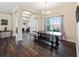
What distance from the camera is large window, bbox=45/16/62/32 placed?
507cm

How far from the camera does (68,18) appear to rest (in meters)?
4.88

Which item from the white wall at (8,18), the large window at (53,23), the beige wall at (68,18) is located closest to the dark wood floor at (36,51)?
the beige wall at (68,18)

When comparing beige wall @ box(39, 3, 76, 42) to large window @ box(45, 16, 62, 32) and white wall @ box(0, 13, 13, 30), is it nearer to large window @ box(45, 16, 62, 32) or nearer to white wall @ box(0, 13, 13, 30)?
large window @ box(45, 16, 62, 32)

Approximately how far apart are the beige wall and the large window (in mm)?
252

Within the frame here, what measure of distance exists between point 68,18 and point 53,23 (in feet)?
3.10

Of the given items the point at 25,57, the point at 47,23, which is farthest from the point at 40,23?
the point at 25,57

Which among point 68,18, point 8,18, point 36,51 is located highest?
point 8,18

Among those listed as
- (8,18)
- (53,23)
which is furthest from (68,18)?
(8,18)

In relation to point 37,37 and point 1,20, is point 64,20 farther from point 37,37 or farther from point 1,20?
point 1,20

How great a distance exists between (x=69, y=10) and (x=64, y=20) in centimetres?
64

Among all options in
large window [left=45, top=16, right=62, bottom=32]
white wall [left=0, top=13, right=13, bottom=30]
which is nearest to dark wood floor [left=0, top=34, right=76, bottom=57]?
large window [left=45, top=16, right=62, bottom=32]

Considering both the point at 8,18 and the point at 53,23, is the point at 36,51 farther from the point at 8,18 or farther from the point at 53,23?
the point at 8,18

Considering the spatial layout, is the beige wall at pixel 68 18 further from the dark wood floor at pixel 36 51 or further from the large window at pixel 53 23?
the dark wood floor at pixel 36 51

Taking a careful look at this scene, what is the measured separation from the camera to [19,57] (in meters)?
2.76
